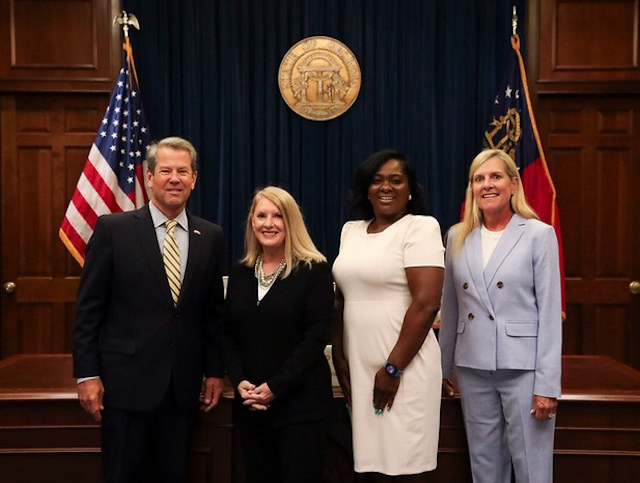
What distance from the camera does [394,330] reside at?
Answer: 6.78ft

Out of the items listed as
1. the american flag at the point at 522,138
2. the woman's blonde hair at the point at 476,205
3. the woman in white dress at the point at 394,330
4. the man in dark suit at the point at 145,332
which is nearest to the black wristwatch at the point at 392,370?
the woman in white dress at the point at 394,330

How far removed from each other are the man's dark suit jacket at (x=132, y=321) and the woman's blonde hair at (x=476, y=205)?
0.91 meters

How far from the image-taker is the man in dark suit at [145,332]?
6.82 feet

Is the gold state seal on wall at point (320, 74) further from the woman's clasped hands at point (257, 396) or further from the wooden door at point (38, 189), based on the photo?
the woman's clasped hands at point (257, 396)

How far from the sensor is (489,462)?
2.17 m

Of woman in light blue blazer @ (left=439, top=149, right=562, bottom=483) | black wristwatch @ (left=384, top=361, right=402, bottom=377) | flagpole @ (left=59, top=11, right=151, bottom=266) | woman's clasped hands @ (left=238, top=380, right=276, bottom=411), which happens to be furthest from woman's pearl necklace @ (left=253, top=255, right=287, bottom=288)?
flagpole @ (left=59, top=11, right=151, bottom=266)

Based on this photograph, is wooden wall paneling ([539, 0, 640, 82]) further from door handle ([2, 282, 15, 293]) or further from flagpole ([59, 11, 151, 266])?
door handle ([2, 282, 15, 293])

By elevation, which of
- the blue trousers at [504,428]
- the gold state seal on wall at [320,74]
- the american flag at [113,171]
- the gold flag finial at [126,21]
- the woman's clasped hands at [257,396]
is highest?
the gold flag finial at [126,21]

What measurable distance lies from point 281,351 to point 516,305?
0.77 meters

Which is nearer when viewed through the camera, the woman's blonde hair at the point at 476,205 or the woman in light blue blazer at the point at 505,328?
the woman in light blue blazer at the point at 505,328

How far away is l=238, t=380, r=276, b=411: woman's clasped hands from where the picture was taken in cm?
203

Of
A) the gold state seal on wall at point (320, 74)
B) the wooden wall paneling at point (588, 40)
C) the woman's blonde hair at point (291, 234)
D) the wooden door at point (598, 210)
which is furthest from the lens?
the gold state seal on wall at point (320, 74)

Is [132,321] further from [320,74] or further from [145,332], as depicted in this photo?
[320,74]

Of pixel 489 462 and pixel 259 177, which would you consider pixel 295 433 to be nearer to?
pixel 489 462
